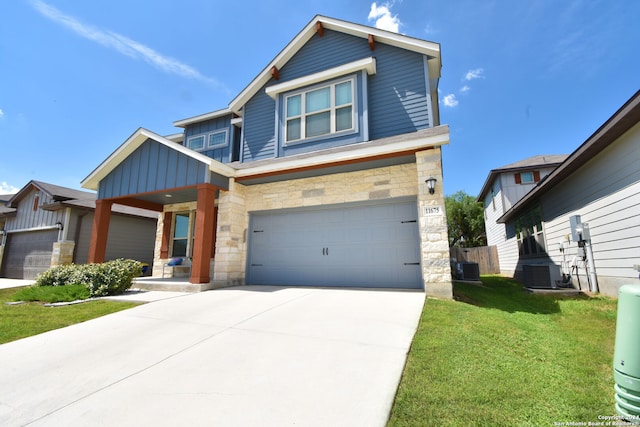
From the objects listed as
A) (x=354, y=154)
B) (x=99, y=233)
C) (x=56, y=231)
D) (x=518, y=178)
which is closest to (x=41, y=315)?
(x=99, y=233)

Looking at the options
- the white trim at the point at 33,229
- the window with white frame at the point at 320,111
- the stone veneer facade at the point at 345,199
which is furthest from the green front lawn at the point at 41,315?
the white trim at the point at 33,229

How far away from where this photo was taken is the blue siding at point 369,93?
284 inches

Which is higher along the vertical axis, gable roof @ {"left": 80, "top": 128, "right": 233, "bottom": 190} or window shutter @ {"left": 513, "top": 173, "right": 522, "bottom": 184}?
window shutter @ {"left": 513, "top": 173, "right": 522, "bottom": 184}

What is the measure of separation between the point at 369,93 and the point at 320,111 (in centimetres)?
148

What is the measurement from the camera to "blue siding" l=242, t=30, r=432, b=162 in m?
7.22

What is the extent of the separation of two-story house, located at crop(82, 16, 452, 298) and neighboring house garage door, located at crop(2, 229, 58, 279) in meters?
6.32

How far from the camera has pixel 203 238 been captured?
718 cm

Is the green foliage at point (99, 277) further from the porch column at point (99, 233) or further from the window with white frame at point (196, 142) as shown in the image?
the window with white frame at point (196, 142)

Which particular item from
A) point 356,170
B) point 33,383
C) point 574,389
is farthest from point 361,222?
point 33,383

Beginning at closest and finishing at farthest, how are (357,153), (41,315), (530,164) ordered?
(41,315) < (357,153) < (530,164)

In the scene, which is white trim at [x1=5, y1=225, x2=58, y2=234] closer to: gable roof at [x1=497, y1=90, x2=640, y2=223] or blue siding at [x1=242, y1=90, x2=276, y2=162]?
blue siding at [x1=242, y1=90, x2=276, y2=162]

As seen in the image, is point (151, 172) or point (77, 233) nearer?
point (151, 172)

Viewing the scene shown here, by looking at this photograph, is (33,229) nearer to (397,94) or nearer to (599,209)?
(397,94)

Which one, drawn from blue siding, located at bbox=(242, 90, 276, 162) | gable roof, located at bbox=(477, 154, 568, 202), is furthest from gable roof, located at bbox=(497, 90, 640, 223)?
blue siding, located at bbox=(242, 90, 276, 162)
